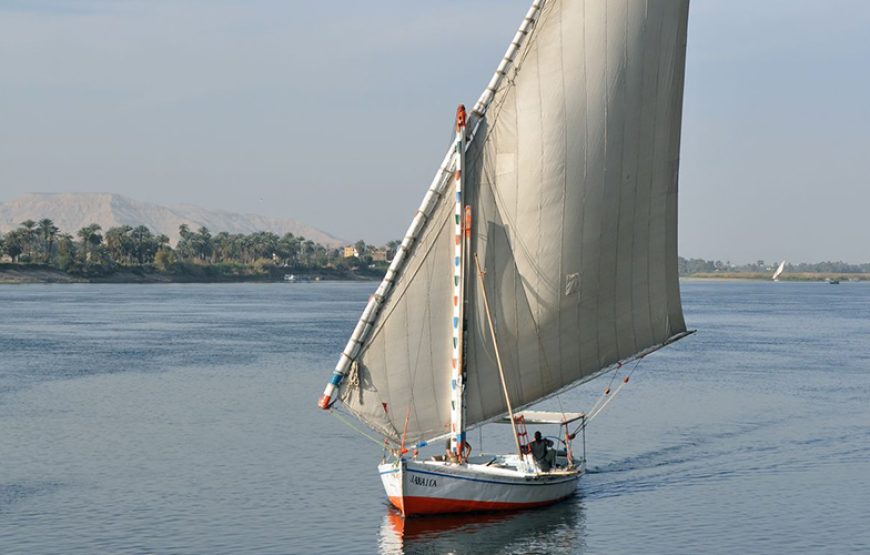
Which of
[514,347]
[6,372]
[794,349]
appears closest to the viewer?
[514,347]

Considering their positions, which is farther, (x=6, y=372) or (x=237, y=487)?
(x=6, y=372)

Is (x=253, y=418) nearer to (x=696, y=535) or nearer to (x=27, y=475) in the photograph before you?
(x=27, y=475)

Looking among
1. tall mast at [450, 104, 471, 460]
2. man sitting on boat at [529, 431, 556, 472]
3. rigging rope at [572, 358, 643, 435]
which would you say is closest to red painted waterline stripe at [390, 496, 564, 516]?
tall mast at [450, 104, 471, 460]

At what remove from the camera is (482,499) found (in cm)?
3694

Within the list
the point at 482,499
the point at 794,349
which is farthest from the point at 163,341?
the point at 482,499

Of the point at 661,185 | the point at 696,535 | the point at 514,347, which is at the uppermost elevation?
the point at 661,185

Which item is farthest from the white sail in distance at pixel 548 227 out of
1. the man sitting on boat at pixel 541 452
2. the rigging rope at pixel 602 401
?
the man sitting on boat at pixel 541 452

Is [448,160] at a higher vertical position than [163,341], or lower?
higher

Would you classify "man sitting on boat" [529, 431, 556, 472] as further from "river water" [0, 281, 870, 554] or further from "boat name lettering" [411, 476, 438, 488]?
"boat name lettering" [411, 476, 438, 488]

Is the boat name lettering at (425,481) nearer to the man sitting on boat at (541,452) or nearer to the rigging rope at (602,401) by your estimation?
the man sitting on boat at (541,452)

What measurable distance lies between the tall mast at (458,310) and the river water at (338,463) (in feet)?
9.66

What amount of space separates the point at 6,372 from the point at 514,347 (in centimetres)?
5433

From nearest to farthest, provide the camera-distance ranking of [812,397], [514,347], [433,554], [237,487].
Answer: [433,554] < [514,347] < [237,487] < [812,397]

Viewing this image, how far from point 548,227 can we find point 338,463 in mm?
17167
